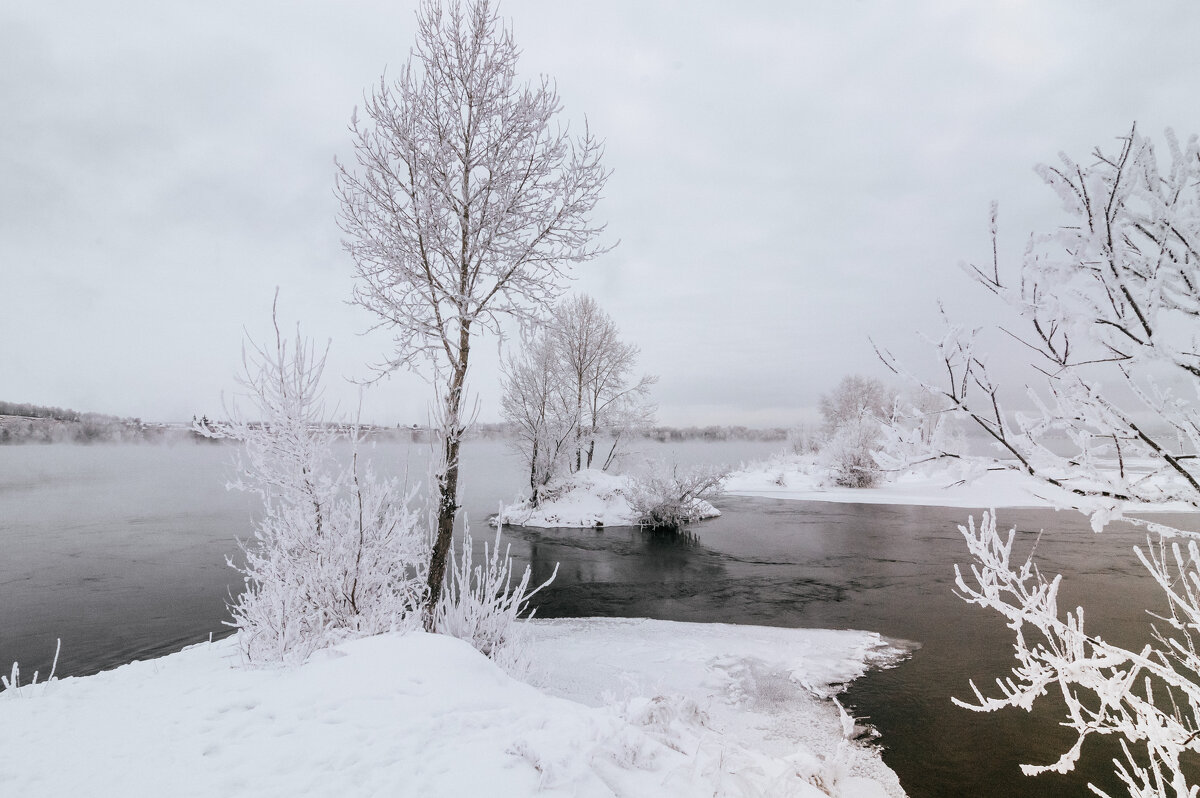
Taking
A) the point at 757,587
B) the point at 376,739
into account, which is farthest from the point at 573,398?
the point at 376,739

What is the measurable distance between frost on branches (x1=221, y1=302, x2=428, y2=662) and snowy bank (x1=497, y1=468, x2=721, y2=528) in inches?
607

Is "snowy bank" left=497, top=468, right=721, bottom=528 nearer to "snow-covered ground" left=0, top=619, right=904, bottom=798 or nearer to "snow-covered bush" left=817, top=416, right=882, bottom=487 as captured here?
"snow-covered bush" left=817, top=416, right=882, bottom=487

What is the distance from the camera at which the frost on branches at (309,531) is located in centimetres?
545

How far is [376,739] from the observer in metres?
3.21

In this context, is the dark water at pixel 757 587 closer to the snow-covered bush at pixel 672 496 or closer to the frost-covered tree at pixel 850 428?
the snow-covered bush at pixel 672 496

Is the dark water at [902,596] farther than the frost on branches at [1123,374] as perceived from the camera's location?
Yes

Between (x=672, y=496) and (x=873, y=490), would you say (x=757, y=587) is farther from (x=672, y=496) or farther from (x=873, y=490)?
(x=873, y=490)

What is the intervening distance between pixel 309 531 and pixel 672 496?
1569cm

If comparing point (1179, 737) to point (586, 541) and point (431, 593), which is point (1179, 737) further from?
point (586, 541)

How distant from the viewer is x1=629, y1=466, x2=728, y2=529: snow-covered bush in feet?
66.2

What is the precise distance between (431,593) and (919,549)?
47.9ft

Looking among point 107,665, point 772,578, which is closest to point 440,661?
point 107,665

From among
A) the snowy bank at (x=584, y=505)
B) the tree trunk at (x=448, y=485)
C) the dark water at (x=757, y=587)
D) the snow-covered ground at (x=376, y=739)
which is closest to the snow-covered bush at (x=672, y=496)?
the snowy bank at (x=584, y=505)

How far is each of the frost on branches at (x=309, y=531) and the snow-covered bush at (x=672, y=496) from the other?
15032 millimetres
